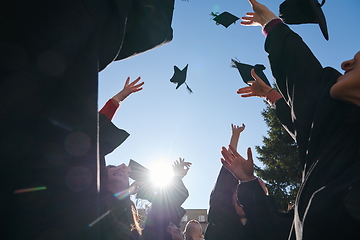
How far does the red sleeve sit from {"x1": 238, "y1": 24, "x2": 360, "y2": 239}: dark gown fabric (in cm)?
165

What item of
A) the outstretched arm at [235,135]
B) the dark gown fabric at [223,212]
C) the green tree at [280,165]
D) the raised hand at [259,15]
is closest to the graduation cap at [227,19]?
the outstretched arm at [235,135]

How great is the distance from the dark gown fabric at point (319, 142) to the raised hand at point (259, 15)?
1.18 feet

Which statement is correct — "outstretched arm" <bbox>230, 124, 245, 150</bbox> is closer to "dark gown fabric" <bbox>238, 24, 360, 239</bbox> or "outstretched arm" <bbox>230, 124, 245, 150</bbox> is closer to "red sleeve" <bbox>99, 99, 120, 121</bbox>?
"red sleeve" <bbox>99, 99, 120, 121</bbox>

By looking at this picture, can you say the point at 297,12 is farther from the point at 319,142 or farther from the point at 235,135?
the point at 235,135

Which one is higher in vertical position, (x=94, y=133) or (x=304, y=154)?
(x=94, y=133)

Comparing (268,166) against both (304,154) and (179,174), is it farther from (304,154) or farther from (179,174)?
(304,154)

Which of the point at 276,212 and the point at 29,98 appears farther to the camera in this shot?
the point at 276,212

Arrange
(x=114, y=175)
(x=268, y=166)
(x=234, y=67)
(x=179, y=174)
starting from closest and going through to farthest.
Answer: (x=114, y=175) → (x=234, y=67) → (x=179, y=174) → (x=268, y=166)

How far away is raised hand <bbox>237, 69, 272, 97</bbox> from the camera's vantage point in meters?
2.33

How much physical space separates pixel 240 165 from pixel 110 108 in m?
1.41

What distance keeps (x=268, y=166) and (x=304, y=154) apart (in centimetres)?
1622

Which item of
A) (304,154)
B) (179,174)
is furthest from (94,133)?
(179,174)

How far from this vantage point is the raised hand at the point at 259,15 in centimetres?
203

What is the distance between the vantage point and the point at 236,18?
4.04 m
